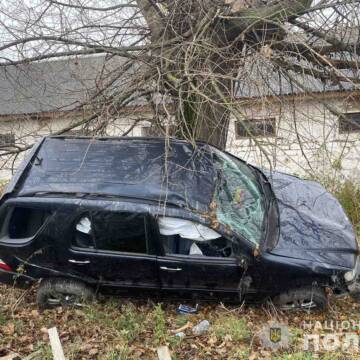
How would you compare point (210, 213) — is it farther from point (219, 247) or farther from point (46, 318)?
point (46, 318)

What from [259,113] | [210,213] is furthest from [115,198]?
[259,113]

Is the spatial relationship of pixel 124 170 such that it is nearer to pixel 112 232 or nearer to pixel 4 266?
pixel 112 232

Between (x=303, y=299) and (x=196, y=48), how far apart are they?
3.22m

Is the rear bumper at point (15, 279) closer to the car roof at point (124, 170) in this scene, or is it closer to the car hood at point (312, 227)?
the car roof at point (124, 170)

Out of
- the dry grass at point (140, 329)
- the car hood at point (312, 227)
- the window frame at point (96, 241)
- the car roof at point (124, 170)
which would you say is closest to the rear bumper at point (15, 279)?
the dry grass at point (140, 329)

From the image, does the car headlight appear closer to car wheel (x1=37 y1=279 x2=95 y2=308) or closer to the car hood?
the car hood

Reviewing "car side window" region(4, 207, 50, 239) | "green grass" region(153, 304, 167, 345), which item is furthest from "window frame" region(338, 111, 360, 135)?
"car side window" region(4, 207, 50, 239)

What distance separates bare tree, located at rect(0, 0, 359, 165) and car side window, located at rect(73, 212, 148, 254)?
1224 mm

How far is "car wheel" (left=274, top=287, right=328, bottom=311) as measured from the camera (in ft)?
15.3

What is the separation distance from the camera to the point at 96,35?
670cm

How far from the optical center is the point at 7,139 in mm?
7582

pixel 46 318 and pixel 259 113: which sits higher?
pixel 259 113

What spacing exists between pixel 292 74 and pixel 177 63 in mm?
1842

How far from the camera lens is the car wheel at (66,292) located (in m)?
4.98
